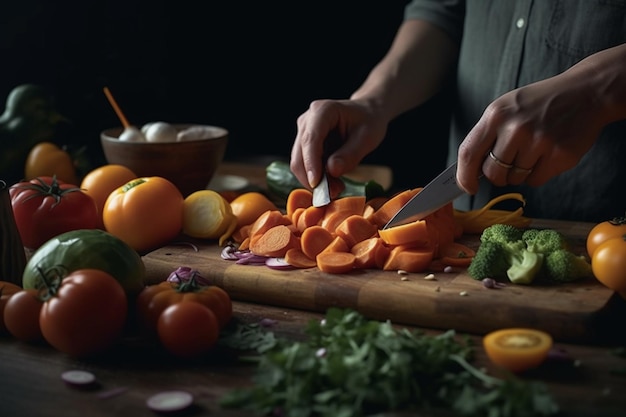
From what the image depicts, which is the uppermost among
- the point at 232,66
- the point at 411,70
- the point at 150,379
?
the point at 411,70

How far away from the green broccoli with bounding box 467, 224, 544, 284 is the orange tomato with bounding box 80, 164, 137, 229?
1.09 metres

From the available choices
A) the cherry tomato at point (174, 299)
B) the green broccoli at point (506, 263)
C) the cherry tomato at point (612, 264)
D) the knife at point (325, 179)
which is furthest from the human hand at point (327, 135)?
the cherry tomato at point (612, 264)

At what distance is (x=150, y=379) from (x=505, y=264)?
817mm

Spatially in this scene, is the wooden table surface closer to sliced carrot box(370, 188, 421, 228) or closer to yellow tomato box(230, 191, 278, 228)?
sliced carrot box(370, 188, 421, 228)

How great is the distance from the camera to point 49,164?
2688 millimetres

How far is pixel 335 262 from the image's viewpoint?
1812 mm

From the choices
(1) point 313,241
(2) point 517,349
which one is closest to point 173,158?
(1) point 313,241

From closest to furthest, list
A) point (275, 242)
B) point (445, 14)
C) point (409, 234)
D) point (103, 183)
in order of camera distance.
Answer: point (409, 234) → point (275, 242) → point (103, 183) → point (445, 14)

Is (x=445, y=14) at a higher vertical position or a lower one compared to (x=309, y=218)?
higher

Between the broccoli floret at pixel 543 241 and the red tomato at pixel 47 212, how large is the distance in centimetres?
110

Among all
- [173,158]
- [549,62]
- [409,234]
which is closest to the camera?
[409,234]

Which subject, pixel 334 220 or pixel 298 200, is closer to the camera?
pixel 334 220

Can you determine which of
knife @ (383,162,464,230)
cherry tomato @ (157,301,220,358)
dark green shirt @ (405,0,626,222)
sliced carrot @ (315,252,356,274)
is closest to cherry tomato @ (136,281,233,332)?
cherry tomato @ (157,301,220,358)

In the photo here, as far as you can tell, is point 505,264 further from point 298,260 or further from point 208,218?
point 208,218
